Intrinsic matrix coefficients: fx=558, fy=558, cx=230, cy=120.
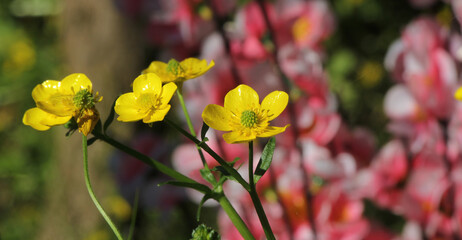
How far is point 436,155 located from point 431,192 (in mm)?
49

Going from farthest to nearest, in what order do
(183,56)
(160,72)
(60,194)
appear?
1. (60,194)
2. (183,56)
3. (160,72)

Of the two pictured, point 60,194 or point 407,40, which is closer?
point 407,40

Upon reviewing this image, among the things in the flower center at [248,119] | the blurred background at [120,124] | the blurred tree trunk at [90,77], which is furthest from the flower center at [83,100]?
the blurred tree trunk at [90,77]

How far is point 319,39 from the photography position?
0.86 metres

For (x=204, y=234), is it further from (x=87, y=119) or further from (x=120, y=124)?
(x=120, y=124)

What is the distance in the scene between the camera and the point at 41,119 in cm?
39

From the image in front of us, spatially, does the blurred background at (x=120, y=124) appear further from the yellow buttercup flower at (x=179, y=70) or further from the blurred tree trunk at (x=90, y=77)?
the yellow buttercup flower at (x=179, y=70)

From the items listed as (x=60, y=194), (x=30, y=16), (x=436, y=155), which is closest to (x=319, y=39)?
(x=436, y=155)

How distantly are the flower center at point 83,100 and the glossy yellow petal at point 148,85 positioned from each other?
31 mm

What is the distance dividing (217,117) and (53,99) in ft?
0.38

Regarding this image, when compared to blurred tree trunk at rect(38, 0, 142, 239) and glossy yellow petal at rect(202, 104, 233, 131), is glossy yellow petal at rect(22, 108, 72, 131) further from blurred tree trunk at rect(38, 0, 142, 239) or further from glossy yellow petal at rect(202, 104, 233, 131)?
blurred tree trunk at rect(38, 0, 142, 239)

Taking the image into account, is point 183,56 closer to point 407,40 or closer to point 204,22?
point 204,22

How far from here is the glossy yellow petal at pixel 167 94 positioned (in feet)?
1.25

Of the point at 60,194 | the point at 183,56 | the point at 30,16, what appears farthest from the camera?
the point at 30,16
